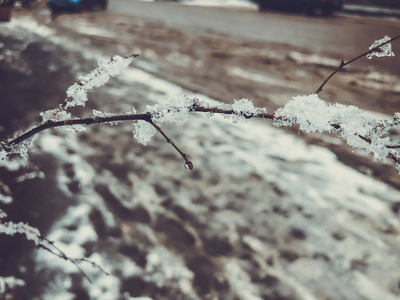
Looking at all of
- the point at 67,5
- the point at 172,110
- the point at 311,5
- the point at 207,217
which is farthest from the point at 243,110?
the point at 311,5

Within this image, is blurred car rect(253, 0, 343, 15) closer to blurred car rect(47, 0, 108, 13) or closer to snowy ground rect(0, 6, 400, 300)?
blurred car rect(47, 0, 108, 13)

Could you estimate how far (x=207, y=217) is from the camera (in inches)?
105

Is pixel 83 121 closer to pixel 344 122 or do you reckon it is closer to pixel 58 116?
pixel 58 116

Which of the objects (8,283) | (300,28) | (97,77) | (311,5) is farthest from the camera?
(311,5)

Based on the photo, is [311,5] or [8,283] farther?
[311,5]

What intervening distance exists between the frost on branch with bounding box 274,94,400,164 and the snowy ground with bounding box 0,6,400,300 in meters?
1.70

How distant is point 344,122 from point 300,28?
9.71m

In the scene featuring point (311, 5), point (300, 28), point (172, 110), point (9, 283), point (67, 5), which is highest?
point (311, 5)

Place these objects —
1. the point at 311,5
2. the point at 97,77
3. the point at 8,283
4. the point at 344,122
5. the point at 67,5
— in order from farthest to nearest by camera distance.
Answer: the point at 311,5, the point at 67,5, the point at 8,283, the point at 97,77, the point at 344,122

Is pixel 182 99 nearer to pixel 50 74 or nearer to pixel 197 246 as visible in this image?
pixel 197 246

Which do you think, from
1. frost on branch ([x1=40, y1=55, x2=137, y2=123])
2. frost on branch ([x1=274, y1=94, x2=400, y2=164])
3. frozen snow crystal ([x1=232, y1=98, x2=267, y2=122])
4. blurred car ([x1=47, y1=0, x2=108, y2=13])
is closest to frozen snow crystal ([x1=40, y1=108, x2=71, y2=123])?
frost on branch ([x1=40, y1=55, x2=137, y2=123])

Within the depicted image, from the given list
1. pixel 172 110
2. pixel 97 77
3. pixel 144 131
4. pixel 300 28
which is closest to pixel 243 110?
pixel 172 110

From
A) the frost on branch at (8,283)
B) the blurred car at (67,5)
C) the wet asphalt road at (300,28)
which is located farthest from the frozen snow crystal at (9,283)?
the blurred car at (67,5)

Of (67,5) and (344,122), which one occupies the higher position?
(344,122)
